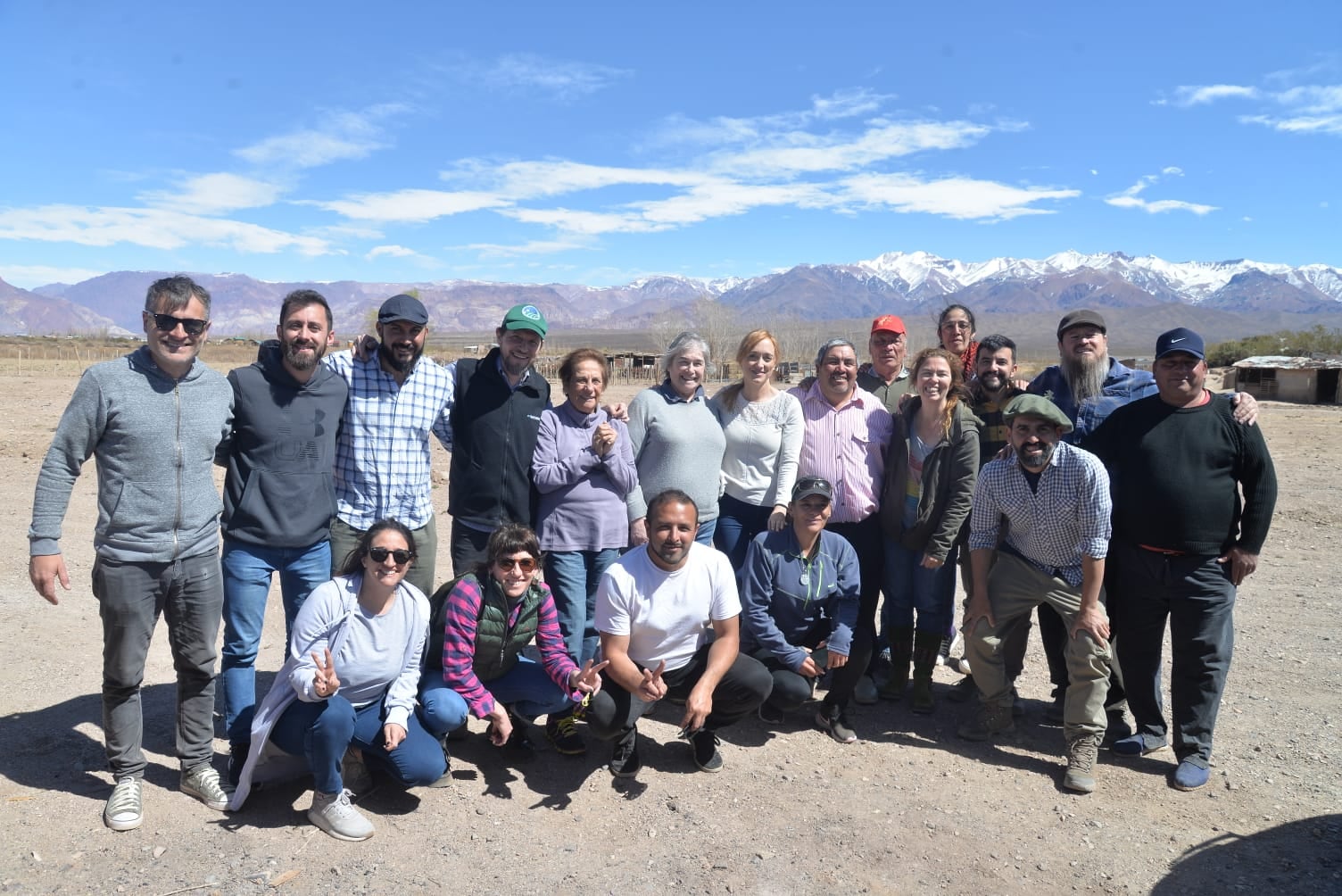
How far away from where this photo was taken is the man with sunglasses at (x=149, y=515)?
Answer: 11.3 ft

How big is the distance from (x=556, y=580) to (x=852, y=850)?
6.30ft

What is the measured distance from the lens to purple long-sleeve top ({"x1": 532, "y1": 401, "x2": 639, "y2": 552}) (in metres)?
4.43

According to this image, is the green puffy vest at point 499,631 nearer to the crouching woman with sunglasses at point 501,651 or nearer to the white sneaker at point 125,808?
the crouching woman with sunglasses at point 501,651

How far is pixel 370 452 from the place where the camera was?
4.15 m

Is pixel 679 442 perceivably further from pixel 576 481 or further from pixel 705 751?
pixel 705 751

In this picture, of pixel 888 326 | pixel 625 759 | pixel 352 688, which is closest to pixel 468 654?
pixel 352 688

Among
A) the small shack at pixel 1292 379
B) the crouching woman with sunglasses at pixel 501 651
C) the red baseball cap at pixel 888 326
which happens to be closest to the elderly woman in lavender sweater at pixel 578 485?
the crouching woman with sunglasses at pixel 501 651

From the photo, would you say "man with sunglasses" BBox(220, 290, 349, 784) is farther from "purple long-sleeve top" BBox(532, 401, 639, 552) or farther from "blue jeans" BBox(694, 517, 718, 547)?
"blue jeans" BBox(694, 517, 718, 547)

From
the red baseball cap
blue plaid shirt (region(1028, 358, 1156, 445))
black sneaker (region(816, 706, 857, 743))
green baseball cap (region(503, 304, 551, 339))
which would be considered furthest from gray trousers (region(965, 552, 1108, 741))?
green baseball cap (region(503, 304, 551, 339))

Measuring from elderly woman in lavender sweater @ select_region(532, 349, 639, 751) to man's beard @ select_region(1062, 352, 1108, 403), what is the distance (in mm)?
2581

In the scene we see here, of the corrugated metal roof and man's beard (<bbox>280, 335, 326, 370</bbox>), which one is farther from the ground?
man's beard (<bbox>280, 335, 326, 370</bbox>)

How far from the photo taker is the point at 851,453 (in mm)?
4895

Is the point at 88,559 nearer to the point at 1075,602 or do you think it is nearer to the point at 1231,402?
the point at 1075,602

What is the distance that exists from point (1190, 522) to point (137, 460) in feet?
15.6
